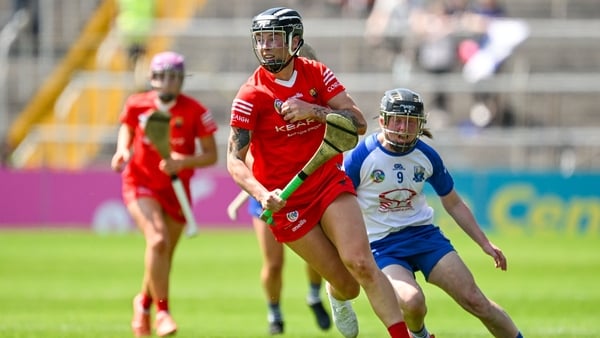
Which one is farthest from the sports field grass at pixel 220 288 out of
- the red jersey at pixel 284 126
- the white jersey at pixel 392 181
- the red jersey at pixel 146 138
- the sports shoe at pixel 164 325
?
the red jersey at pixel 284 126

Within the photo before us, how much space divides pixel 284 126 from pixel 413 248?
1429 millimetres

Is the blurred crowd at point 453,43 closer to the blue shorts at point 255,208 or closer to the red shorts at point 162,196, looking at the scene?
the red shorts at point 162,196

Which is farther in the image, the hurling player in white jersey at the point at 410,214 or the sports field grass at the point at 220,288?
the sports field grass at the point at 220,288

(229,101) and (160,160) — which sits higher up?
(160,160)

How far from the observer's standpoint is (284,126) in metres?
8.78

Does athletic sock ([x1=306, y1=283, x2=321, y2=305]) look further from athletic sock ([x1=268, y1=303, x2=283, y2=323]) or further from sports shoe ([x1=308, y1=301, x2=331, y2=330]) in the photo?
athletic sock ([x1=268, y1=303, x2=283, y2=323])

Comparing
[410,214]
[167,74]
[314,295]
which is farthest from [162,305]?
[410,214]

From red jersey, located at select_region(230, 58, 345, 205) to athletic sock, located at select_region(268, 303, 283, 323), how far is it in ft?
11.2

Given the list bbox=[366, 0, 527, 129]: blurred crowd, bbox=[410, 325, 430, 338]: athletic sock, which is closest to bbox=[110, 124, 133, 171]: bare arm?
bbox=[410, 325, 430, 338]: athletic sock

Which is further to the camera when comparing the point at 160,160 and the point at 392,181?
the point at 160,160

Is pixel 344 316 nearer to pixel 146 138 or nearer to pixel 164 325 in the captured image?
pixel 164 325

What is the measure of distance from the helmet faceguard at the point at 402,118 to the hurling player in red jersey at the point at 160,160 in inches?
123

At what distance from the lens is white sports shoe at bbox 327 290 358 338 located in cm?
947

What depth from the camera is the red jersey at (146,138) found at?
12008mm
